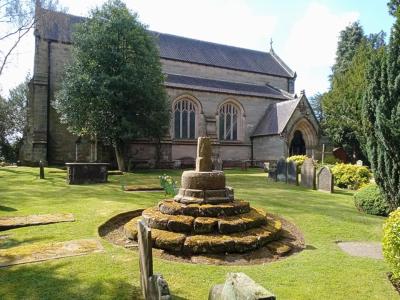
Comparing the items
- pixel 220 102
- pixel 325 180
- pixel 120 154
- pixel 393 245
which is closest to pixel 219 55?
pixel 220 102

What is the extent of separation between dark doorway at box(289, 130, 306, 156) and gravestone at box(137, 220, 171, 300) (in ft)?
89.9

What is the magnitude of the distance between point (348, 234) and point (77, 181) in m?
11.9

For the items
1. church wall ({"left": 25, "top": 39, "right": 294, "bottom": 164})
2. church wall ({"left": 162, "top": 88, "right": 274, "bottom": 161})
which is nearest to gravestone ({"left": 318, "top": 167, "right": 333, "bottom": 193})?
church wall ({"left": 25, "top": 39, "right": 294, "bottom": 164})

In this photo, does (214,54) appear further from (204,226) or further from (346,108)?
(204,226)

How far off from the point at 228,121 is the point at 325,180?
1662cm

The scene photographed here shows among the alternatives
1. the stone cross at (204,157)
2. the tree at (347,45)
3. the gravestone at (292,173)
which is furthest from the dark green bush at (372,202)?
the tree at (347,45)

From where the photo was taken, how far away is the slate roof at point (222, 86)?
28516 mm

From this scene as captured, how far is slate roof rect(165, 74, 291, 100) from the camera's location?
2852 cm

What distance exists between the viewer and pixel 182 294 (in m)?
4.30

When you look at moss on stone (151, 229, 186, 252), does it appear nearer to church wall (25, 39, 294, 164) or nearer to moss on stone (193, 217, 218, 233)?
moss on stone (193, 217, 218, 233)

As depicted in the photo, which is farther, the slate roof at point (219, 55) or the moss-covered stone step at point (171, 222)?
the slate roof at point (219, 55)

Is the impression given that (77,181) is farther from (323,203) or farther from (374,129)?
(374,129)

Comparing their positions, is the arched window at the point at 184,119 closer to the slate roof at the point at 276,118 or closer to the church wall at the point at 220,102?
the church wall at the point at 220,102

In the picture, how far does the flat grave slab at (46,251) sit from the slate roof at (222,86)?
21760mm
